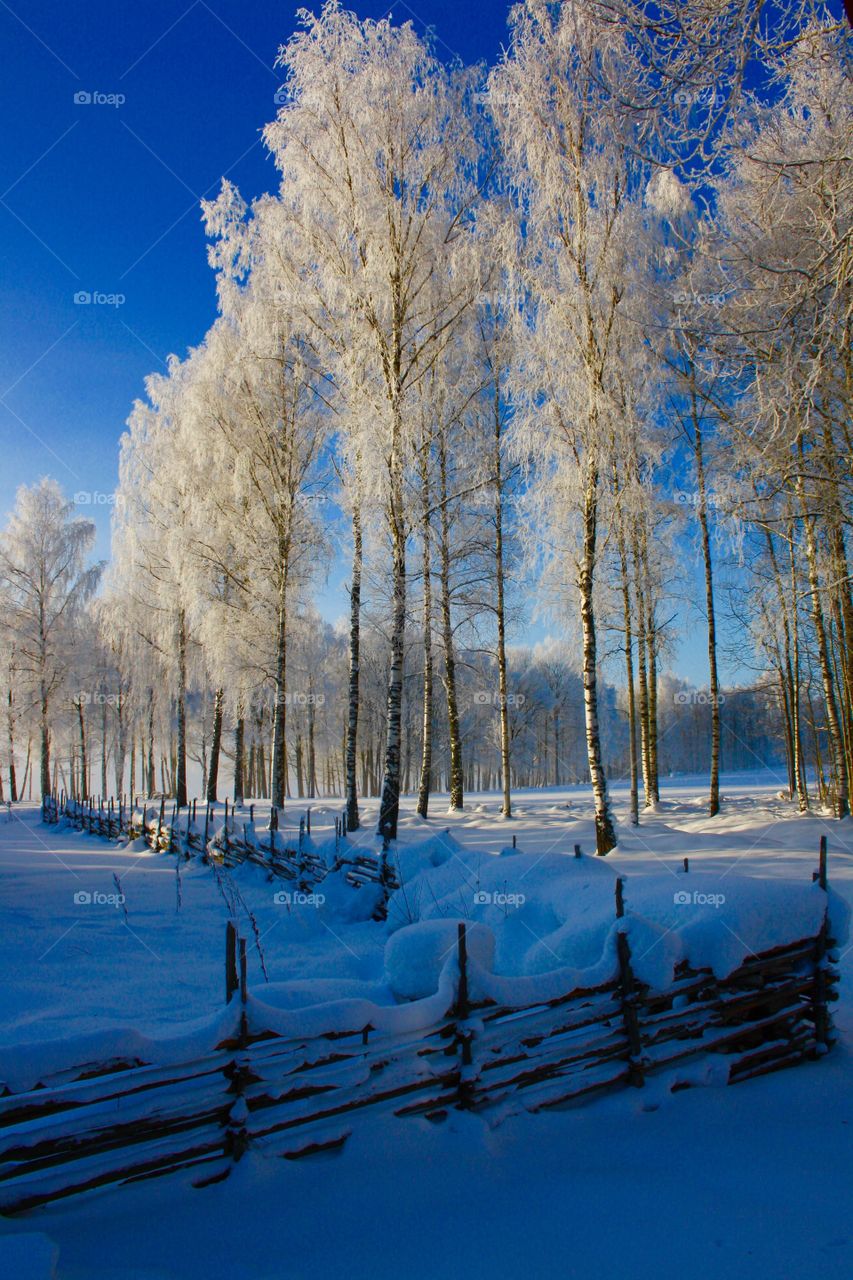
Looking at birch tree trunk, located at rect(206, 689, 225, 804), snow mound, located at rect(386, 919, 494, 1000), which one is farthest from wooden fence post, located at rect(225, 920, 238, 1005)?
birch tree trunk, located at rect(206, 689, 225, 804)

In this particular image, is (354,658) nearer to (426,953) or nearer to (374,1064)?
(426,953)

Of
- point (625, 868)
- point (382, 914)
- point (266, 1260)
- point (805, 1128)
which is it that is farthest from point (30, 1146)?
point (625, 868)

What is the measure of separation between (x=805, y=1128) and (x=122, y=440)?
23258 millimetres

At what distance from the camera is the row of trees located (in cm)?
645

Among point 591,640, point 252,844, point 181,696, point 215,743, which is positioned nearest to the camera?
point 591,640

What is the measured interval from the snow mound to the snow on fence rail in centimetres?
18

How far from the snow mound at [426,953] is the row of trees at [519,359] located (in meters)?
3.67

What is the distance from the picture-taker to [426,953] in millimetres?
3629

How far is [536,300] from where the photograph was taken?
9.70 meters

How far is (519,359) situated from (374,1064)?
29.6 feet

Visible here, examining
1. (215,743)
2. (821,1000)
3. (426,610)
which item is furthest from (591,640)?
(215,743)

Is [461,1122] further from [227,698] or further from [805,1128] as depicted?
[227,698]

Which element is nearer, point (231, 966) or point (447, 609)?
point (231, 966)

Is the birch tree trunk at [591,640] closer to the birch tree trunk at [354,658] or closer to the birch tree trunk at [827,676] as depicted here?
the birch tree trunk at [354,658]
